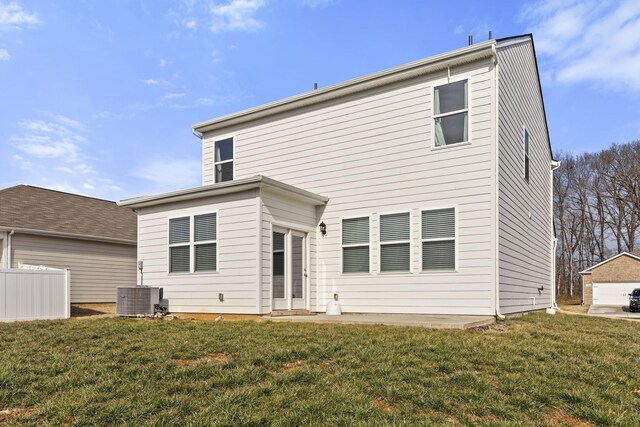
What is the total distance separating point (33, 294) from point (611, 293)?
1376 inches

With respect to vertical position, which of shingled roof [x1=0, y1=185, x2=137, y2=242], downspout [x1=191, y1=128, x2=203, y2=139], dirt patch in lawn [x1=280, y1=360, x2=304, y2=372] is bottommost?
dirt patch in lawn [x1=280, y1=360, x2=304, y2=372]

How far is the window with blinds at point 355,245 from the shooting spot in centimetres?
974

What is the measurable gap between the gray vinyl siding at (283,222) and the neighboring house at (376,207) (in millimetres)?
32

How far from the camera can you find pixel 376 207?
970 cm

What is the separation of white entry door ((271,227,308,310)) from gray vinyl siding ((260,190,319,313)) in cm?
16

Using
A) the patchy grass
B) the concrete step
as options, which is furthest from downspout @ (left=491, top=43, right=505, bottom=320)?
the patchy grass

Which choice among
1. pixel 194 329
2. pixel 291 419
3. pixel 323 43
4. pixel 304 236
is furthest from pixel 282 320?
pixel 323 43

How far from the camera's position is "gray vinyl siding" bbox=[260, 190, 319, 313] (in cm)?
897

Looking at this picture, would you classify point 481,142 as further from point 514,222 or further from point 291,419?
point 291,419

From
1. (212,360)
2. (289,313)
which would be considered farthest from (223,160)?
(212,360)

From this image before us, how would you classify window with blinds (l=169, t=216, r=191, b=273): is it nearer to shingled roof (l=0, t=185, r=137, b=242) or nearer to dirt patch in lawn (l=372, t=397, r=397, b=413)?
shingled roof (l=0, t=185, r=137, b=242)

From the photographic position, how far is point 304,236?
1018 centimetres

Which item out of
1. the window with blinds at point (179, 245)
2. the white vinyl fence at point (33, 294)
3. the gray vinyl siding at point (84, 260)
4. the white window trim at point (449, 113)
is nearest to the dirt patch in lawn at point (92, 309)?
the gray vinyl siding at point (84, 260)

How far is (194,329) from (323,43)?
9.30 metres
